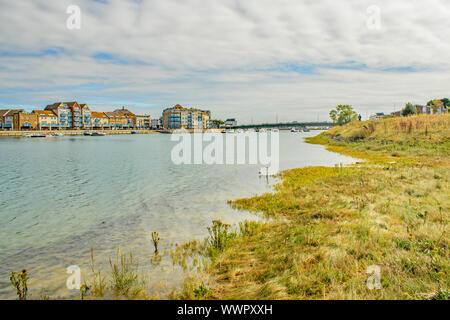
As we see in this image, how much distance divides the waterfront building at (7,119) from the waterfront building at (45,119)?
40.0 ft

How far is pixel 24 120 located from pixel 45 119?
1313 centimetres

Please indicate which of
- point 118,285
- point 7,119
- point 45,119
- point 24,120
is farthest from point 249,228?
point 7,119

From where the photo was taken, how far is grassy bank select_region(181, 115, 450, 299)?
6.21 m

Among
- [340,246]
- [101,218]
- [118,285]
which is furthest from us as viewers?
[101,218]

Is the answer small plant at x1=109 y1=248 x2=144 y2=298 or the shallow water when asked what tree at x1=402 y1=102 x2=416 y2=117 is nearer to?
the shallow water

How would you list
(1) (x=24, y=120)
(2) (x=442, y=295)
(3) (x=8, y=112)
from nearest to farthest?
(2) (x=442, y=295) → (1) (x=24, y=120) → (3) (x=8, y=112)

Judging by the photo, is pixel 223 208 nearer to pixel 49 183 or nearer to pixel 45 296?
pixel 45 296

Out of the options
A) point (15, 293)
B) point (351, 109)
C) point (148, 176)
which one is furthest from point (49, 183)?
point (351, 109)

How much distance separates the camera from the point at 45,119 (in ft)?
625

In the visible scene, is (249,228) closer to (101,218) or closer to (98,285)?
(98,285)

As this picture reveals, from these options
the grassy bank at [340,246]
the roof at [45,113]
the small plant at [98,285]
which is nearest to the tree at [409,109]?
the grassy bank at [340,246]

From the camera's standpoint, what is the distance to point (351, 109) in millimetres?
132250

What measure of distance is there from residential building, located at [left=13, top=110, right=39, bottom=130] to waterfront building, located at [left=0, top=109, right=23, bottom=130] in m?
3.02

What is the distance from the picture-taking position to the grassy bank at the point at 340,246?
621 cm
